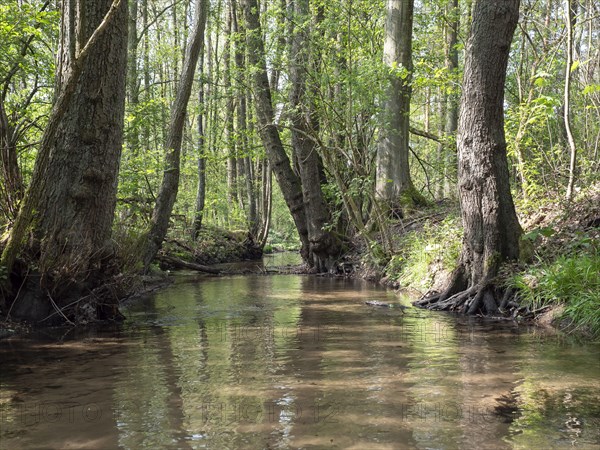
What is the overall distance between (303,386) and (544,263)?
4605 mm

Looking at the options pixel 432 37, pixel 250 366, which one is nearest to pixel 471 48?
pixel 250 366

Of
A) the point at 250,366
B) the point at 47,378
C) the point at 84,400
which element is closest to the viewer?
the point at 84,400

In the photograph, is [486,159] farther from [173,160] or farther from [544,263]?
[173,160]

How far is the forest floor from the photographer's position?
21.1 ft

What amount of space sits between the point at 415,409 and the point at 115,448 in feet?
6.16

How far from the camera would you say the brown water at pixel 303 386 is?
3.10 meters

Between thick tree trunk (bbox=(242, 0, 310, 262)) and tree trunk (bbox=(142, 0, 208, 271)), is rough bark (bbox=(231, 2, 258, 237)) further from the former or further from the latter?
tree trunk (bbox=(142, 0, 208, 271))

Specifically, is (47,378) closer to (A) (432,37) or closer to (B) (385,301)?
(B) (385,301)

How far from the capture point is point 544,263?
7.29m

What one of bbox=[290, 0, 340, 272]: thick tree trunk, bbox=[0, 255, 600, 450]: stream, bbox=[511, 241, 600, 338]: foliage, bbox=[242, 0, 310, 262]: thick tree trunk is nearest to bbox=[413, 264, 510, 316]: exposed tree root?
bbox=[511, 241, 600, 338]: foliage

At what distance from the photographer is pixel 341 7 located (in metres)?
13.0

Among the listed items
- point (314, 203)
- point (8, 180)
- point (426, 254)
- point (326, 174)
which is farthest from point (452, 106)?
point (8, 180)

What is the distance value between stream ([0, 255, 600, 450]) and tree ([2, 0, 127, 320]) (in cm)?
65

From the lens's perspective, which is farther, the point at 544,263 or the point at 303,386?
the point at 544,263
